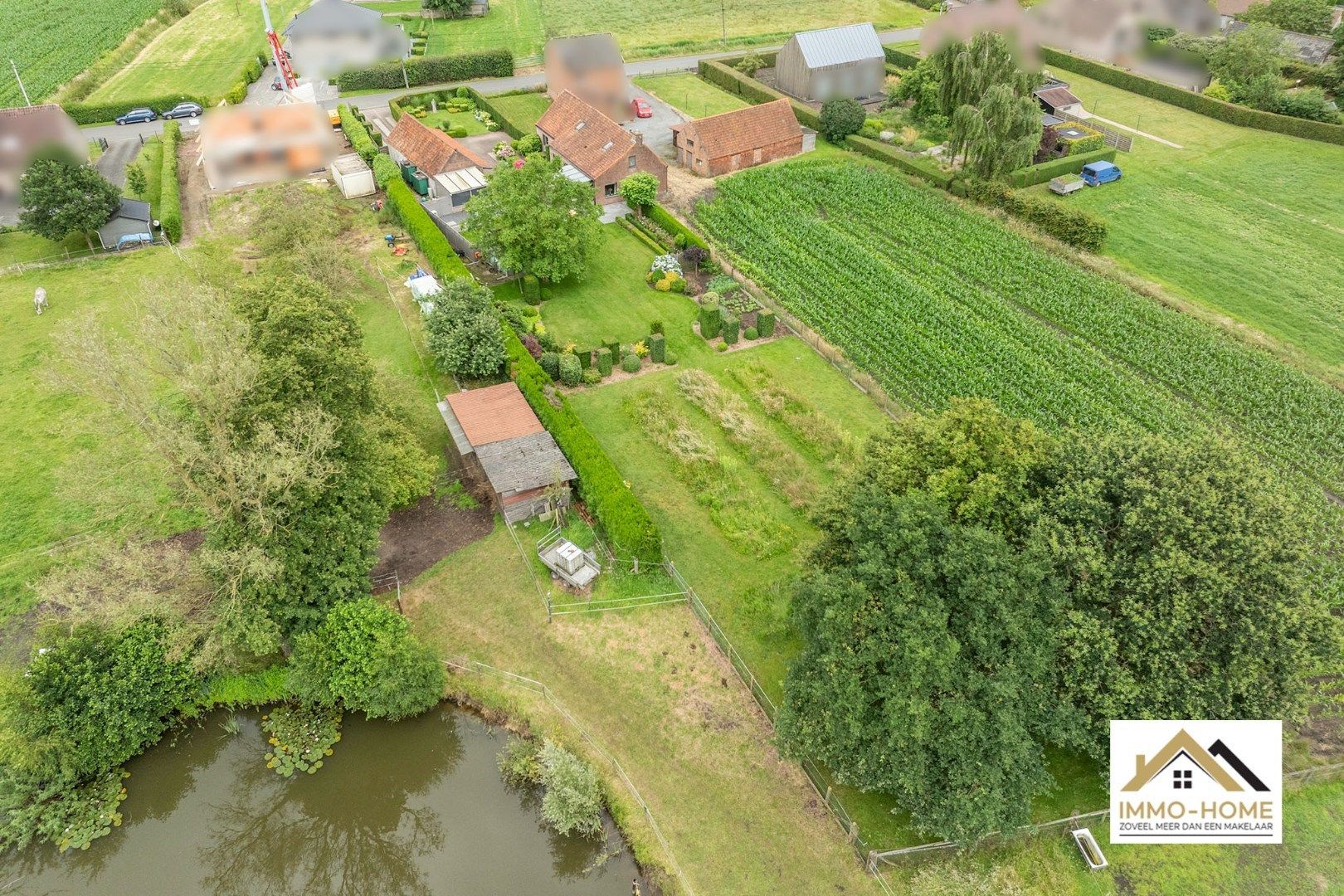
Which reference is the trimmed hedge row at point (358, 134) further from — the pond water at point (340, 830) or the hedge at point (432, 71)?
the pond water at point (340, 830)

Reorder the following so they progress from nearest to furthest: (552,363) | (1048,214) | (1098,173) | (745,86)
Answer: (552,363) → (1048,214) → (1098,173) → (745,86)

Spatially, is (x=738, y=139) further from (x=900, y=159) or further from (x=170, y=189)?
(x=170, y=189)

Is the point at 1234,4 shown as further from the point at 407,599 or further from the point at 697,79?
the point at 407,599

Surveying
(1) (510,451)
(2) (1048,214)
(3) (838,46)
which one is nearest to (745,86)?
(3) (838,46)

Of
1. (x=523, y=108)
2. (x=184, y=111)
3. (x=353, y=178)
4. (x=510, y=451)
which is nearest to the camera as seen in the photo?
(x=510, y=451)

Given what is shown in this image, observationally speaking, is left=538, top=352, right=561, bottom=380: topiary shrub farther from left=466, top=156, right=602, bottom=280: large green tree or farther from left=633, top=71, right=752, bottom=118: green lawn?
left=633, top=71, right=752, bottom=118: green lawn

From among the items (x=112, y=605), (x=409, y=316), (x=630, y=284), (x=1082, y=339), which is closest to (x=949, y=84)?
(x=1082, y=339)

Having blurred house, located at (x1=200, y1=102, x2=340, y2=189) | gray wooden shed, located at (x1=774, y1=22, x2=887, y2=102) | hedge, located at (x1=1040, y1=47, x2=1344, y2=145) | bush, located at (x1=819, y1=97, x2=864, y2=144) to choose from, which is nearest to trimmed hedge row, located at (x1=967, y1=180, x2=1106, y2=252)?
bush, located at (x1=819, y1=97, x2=864, y2=144)
